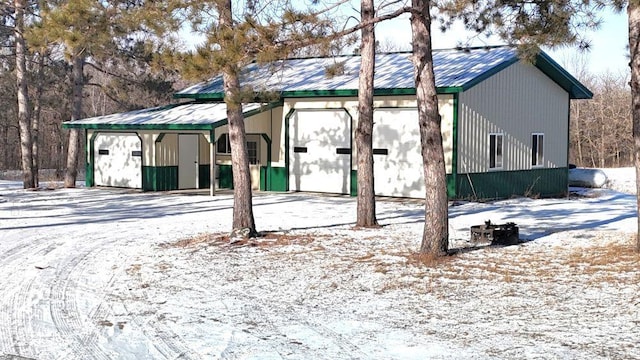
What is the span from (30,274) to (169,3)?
14.0ft

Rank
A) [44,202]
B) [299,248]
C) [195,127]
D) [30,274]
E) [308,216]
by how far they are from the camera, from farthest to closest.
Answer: [195,127] < [44,202] < [308,216] < [299,248] < [30,274]

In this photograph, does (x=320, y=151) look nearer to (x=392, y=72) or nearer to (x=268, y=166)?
(x=268, y=166)

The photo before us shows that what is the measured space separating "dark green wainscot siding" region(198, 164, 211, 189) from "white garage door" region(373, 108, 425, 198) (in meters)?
7.04

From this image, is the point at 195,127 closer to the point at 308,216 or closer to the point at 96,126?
the point at 96,126

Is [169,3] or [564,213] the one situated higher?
[169,3]

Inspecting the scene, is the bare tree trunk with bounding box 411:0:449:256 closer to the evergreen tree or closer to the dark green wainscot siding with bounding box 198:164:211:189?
the evergreen tree

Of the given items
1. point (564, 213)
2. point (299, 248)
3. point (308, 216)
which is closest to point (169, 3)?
point (299, 248)

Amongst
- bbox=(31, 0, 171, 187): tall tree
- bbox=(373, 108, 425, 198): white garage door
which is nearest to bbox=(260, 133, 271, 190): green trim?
bbox=(373, 108, 425, 198): white garage door

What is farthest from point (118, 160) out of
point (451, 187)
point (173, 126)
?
point (451, 187)

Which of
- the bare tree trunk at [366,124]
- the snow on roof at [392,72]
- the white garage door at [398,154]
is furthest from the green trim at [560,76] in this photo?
the bare tree trunk at [366,124]

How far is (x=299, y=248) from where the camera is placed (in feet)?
38.6

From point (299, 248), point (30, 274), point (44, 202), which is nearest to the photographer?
point (30, 274)

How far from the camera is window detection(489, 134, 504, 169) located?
21.0m

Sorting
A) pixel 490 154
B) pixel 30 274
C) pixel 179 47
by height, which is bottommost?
pixel 30 274
